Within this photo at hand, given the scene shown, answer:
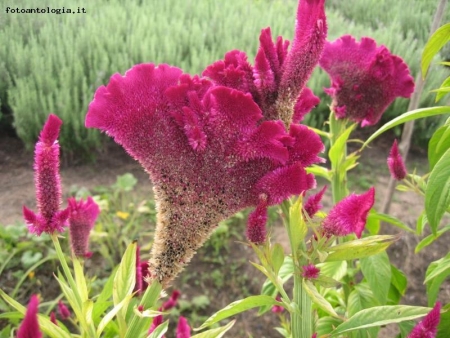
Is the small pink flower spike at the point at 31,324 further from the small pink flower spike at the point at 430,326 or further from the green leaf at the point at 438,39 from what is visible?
the green leaf at the point at 438,39

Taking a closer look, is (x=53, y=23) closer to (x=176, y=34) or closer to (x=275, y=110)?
(x=176, y=34)

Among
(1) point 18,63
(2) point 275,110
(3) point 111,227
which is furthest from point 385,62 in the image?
(1) point 18,63

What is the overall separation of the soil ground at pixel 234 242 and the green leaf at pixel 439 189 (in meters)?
1.22

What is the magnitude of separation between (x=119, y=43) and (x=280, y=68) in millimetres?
2910

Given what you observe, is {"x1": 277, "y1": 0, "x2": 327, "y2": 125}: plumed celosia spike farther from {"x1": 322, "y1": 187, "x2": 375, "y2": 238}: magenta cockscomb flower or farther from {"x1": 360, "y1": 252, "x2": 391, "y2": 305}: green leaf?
{"x1": 360, "y1": 252, "x2": 391, "y2": 305}: green leaf

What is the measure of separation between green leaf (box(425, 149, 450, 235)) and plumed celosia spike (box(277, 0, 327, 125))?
272 mm

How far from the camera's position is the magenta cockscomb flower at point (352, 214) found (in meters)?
0.53

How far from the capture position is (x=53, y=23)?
3.22 metres

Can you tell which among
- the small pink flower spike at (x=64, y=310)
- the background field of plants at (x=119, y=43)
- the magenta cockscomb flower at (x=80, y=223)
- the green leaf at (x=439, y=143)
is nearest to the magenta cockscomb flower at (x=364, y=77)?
the green leaf at (x=439, y=143)

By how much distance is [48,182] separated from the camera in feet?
1.81

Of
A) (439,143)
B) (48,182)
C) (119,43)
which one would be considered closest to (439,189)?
(439,143)

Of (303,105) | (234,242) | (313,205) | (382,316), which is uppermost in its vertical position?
(303,105)

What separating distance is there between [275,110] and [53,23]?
3.09 m

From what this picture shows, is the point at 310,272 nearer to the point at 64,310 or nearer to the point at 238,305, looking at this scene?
the point at 238,305
